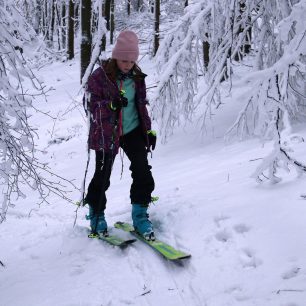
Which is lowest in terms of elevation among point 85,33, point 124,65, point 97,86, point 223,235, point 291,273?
point 223,235

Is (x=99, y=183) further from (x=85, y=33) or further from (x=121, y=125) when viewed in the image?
(x=85, y=33)

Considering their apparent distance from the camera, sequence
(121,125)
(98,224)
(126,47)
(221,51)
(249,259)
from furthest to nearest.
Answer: (221,51) → (98,224) → (121,125) → (126,47) → (249,259)

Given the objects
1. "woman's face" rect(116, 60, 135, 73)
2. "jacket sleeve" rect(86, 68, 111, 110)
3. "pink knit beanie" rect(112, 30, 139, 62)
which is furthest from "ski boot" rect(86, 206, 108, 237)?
"pink knit beanie" rect(112, 30, 139, 62)

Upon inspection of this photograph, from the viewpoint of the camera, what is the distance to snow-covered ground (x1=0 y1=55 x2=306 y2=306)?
336cm

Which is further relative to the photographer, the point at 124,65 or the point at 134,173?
the point at 134,173

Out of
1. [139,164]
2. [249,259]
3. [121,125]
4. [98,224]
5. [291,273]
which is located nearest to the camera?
[291,273]

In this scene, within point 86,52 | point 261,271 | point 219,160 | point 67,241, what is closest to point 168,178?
point 219,160

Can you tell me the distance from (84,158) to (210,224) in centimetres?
654

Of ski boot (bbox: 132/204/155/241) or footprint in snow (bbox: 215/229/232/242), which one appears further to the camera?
ski boot (bbox: 132/204/155/241)

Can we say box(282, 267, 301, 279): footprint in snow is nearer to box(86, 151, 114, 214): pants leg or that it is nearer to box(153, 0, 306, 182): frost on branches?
box(153, 0, 306, 182): frost on branches

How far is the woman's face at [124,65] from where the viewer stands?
13.8ft

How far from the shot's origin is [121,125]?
4.32 metres

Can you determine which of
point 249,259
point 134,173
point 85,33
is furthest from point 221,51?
point 85,33

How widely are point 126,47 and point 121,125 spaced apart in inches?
31.1
